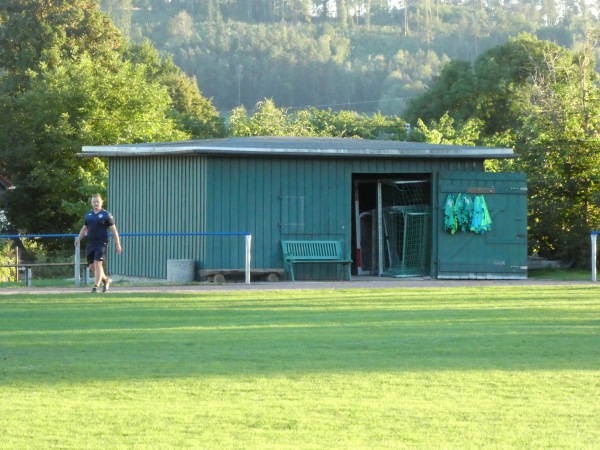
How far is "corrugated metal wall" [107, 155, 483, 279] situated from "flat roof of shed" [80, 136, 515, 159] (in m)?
0.37

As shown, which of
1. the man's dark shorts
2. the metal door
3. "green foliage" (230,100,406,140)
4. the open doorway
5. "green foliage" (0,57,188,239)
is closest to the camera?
the man's dark shorts

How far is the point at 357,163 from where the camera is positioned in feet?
83.4

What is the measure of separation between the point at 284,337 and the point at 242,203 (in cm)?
1224

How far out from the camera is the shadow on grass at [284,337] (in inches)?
401

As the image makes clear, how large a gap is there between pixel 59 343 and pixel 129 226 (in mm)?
14739

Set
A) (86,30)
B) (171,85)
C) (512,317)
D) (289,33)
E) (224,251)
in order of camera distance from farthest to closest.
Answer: (289,33), (171,85), (86,30), (224,251), (512,317)

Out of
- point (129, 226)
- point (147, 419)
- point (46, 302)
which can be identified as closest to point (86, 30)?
point (129, 226)

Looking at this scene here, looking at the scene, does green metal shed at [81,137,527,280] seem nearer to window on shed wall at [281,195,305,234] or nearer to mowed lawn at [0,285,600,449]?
window on shed wall at [281,195,305,234]

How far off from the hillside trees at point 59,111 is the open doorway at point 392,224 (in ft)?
45.2

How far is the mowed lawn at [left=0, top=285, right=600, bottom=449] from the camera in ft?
23.6

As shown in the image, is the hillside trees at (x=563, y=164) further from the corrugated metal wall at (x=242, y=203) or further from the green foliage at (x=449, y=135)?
the green foliage at (x=449, y=135)

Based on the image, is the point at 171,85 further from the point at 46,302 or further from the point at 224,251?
the point at 46,302

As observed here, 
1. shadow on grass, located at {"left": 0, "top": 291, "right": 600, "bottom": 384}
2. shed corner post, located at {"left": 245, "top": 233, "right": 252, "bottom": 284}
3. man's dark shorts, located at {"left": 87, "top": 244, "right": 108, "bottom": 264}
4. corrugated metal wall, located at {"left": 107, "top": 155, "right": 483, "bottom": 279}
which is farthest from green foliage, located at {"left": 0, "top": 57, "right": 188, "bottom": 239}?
shadow on grass, located at {"left": 0, "top": 291, "right": 600, "bottom": 384}

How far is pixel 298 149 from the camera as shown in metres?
24.3
